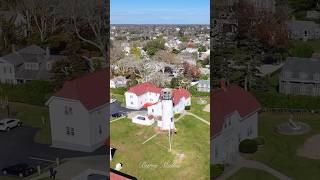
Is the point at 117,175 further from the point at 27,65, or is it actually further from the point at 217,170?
the point at 27,65

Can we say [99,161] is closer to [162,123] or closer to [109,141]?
[109,141]

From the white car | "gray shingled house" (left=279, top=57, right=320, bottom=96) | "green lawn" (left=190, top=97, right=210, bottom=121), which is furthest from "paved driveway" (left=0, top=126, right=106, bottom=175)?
"gray shingled house" (left=279, top=57, right=320, bottom=96)

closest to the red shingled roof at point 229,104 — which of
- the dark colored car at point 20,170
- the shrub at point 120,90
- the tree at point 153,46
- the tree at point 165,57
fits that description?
the tree at point 165,57

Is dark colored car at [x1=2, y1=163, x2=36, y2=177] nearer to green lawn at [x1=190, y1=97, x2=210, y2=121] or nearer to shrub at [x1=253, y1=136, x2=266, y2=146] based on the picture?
green lawn at [x1=190, y1=97, x2=210, y2=121]

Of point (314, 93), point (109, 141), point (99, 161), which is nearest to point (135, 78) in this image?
point (109, 141)

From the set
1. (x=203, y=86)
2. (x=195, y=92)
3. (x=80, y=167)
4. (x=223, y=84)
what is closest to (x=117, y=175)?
(x=80, y=167)

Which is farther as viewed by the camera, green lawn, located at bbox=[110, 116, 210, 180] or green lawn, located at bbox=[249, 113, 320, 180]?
green lawn, located at bbox=[110, 116, 210, 180]
